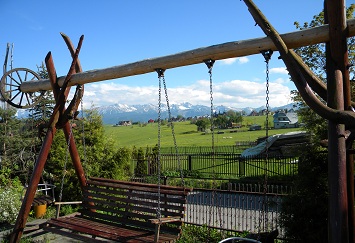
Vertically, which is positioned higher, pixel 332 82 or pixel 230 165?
pixel 332 82

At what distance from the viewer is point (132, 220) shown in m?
6.11

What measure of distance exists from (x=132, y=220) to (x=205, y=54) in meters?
3.10

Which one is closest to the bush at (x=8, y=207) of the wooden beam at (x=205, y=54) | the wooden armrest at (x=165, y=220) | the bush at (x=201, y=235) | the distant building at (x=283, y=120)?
the wooden beam at (x=205, y=54)

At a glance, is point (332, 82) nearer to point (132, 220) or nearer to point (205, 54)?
point (205, 54)

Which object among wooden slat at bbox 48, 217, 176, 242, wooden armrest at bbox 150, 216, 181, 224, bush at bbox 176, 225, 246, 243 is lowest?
bush at bbox 176, 225, 246, 243

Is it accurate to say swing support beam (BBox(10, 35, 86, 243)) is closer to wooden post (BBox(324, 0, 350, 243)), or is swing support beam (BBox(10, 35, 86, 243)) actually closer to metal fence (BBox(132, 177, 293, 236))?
metal fence (BBox(132, 177, 293, 236))

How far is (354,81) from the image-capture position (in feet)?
33.3

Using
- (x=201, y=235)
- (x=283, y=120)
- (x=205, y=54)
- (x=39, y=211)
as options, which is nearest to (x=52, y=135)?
(x=39, y=211)

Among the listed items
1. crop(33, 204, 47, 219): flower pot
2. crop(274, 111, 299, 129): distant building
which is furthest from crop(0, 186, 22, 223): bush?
crop(274, 111, 299, 129): distant building

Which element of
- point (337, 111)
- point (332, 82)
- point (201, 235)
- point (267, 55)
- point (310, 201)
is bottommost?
point (201, 235)

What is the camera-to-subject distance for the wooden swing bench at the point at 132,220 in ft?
17.4

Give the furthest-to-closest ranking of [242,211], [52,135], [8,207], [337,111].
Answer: [242,211]
[8,207]
[52,135]
[337,111]

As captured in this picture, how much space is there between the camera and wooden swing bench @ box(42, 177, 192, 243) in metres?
5.31

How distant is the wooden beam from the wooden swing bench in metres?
1.98
